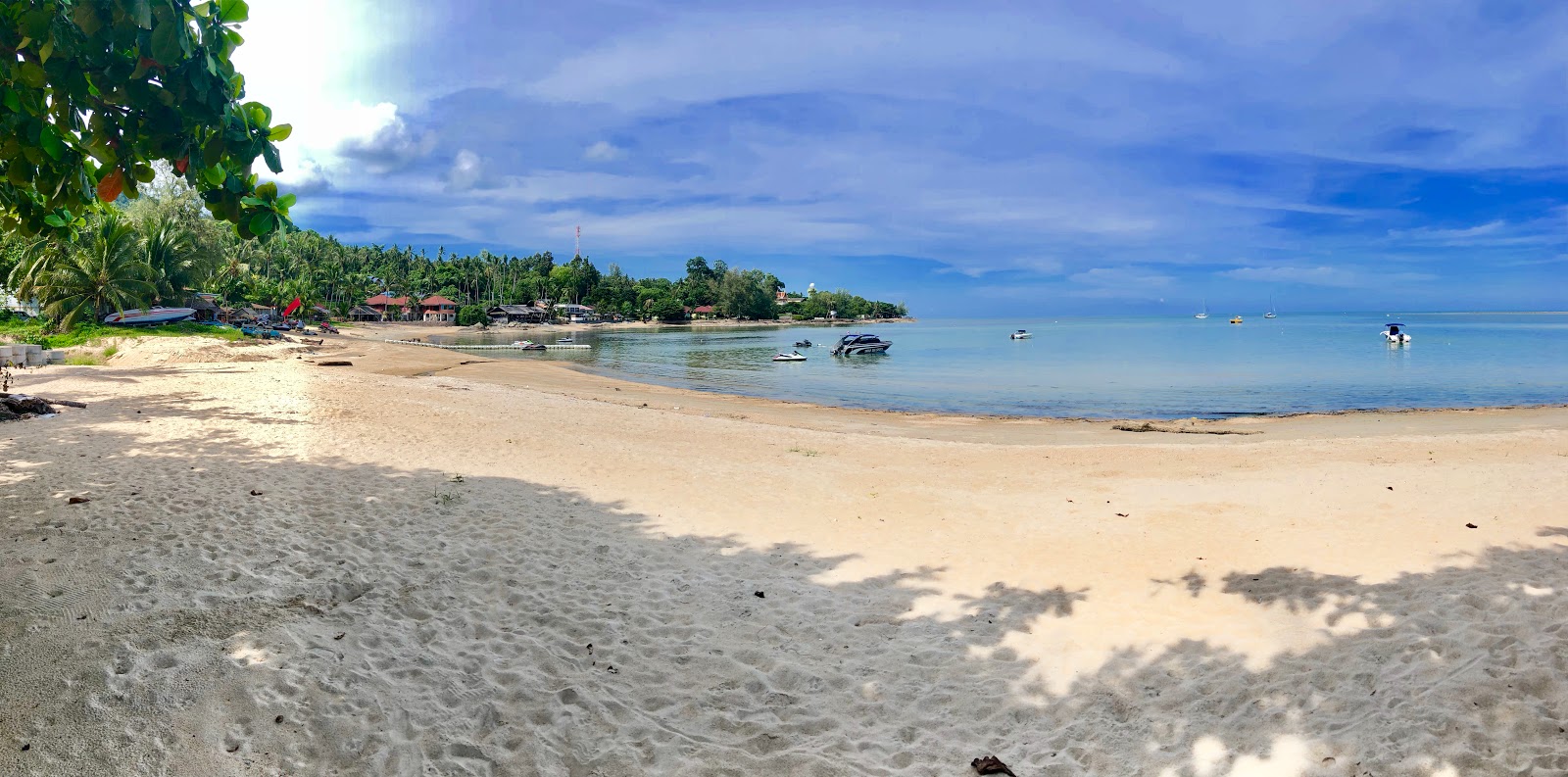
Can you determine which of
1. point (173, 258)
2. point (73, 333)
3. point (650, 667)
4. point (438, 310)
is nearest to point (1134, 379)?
point (650, 667)

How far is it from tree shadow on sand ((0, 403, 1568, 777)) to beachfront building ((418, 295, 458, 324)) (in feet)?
381

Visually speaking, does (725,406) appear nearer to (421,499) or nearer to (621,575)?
(421,499)

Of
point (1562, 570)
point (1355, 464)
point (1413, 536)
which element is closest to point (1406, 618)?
point (1562, 570)

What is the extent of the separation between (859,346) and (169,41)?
58.4 m

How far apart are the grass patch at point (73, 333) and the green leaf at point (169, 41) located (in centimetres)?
3695

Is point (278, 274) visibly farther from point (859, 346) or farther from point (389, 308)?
point (859, 346)

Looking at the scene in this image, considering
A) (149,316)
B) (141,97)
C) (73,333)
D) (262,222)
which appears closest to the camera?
(141,97)

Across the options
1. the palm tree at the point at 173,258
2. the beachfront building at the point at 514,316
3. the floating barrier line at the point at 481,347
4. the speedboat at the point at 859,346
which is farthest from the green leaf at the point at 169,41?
the beachfront building at the point at 514,316

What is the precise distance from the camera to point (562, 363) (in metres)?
45.8

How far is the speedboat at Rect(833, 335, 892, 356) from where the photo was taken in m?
59.8

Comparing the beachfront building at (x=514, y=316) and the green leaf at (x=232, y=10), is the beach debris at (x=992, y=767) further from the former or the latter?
the beachfront building at (x=514, y=316)

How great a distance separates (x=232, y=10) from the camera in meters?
3.73

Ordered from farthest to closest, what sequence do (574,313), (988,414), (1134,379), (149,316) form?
1. (574,313)
2. (149,316)
3. (1134,379)
4. (988,414)

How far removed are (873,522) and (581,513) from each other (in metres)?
3.38
